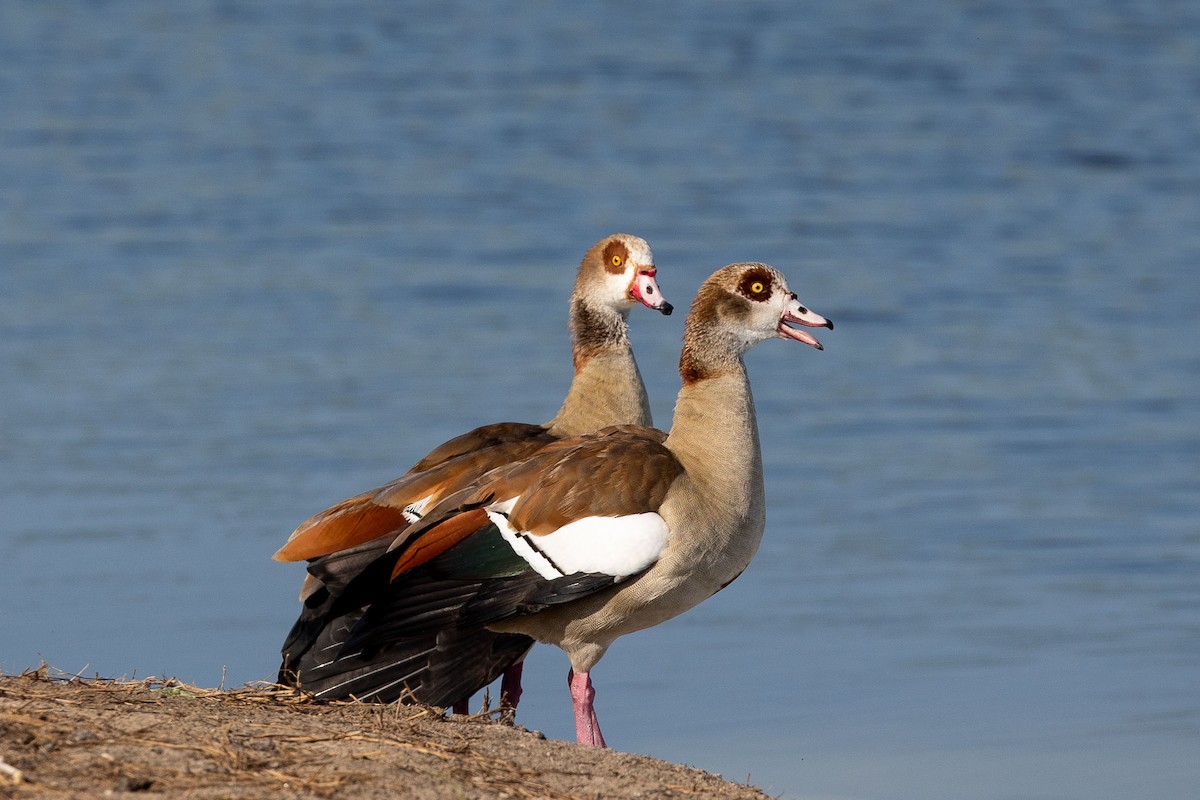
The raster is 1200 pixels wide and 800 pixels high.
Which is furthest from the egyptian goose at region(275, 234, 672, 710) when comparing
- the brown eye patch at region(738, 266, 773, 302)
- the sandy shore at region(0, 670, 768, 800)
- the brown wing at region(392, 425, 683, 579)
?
the brown eye patch at region(738, 266, 773, 302)

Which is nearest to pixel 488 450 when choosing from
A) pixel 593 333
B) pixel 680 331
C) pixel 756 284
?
pixel 756 284

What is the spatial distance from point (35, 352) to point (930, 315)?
663 centimetres

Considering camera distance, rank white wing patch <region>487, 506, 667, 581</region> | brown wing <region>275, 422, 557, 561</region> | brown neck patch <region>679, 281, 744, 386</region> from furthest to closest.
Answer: brown neck patch <region>679, 281, 744, 386</region> → brown wing <region>275, 422, 557, 561</region> → white wing patch <region>487, 506, 667, 581</region>

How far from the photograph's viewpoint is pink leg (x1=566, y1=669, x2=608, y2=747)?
22.1ft

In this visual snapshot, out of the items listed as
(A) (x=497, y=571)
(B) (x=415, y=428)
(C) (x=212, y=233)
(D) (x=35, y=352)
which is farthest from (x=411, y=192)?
(A) (x=497, y=571)

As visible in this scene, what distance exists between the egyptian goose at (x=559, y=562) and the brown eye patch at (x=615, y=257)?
2032mm

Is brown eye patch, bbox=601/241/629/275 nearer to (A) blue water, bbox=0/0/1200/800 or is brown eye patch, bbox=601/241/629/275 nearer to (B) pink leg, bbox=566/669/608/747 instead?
(A) blue water, bbox=0/0/1200/800

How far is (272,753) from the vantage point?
5.39 meters

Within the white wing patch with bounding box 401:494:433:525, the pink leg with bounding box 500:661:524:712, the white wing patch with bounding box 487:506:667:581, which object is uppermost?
the white wing patch with bounding box 401:494:433:525

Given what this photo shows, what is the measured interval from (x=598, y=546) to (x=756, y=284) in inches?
53.5

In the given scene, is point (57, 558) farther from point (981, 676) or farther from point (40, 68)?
point (40, 68)

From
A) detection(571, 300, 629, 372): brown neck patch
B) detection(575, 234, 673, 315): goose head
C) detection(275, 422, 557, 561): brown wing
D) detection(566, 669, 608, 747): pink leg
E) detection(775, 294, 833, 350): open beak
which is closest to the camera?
detection(566, 669, 608, 747): pink leg

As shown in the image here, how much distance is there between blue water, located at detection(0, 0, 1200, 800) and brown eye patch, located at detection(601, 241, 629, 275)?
71.1 inches

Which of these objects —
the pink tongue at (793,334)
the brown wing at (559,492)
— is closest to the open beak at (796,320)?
the pink tongue at (793,334)
